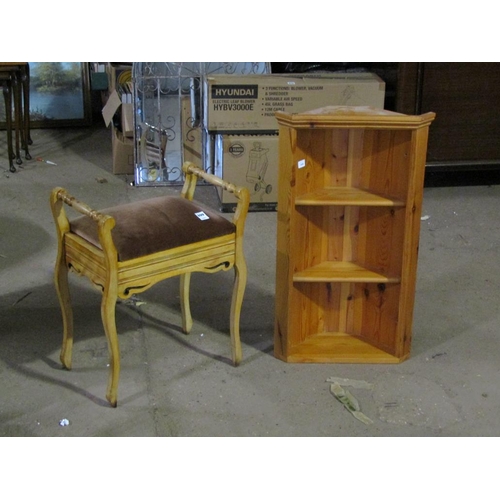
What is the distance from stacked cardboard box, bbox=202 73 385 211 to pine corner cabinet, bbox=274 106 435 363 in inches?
63.5

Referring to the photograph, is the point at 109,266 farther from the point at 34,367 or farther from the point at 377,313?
the point at 377,313

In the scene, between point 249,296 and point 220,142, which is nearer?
point 249,296

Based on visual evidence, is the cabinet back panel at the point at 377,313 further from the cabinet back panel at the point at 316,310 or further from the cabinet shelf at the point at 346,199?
the cabinet shelf at the point at 346,199

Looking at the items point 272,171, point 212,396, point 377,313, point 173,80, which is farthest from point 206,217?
→ point 173,80

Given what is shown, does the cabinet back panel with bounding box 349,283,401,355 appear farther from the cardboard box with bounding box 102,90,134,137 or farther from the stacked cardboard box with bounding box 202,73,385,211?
the cardboard box with bounding box 102,90,134,137

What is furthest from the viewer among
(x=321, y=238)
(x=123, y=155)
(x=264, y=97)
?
(x=123, y=155)

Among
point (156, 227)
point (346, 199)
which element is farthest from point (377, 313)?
point (156, 227)

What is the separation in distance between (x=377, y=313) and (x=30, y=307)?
1.55 meters

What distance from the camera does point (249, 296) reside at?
362cm

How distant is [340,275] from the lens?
300cm

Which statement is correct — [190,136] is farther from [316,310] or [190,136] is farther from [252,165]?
[316,310]

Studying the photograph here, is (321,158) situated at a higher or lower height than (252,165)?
higher

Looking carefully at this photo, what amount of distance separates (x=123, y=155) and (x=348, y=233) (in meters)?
2.67

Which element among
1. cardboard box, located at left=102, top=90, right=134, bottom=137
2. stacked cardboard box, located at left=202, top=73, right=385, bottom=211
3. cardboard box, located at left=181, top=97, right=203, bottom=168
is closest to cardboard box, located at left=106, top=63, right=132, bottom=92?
cardboard box, located at left=102, top=90, right=134, bottom=137
